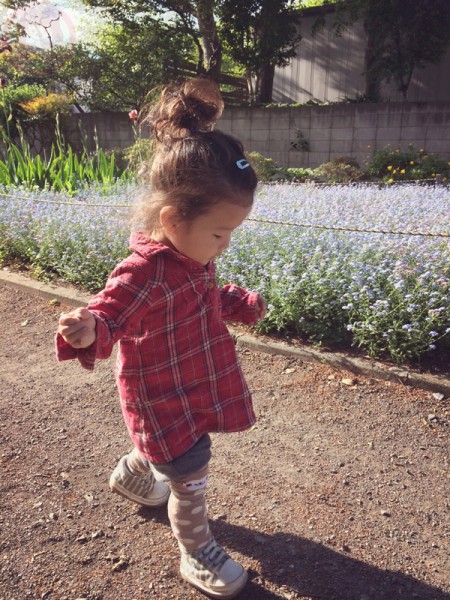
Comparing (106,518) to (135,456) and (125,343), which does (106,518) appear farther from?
(125,343)

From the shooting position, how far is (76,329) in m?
1.21

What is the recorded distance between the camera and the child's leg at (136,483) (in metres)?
2.02

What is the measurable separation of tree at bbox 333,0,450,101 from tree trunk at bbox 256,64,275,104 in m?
2.27

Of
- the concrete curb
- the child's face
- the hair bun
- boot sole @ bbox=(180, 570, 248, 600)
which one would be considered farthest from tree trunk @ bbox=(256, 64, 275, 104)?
boot sole @ bbox=(180, 570, 248, 600)

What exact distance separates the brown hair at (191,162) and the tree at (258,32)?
12.7m

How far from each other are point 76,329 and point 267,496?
4.42 feet

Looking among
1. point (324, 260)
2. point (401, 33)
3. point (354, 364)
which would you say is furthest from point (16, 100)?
point (354, 364)

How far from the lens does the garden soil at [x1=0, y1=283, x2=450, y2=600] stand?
1.77 metres

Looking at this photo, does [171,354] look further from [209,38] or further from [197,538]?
[209,38]

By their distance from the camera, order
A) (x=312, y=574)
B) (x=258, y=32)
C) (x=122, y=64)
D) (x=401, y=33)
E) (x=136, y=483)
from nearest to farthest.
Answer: (x=312, y=574) → (x=136, y=483) → (x=401, y=33) → (x=258, y=32) → (x=122, y=64)

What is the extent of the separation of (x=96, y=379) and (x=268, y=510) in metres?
1.53

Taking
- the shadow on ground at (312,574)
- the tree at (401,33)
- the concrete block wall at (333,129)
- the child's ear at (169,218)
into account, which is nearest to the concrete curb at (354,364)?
the shadow on ground at (312,574)

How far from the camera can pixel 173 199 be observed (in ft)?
4.64

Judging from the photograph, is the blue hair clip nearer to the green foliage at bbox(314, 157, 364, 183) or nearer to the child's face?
the child's face
